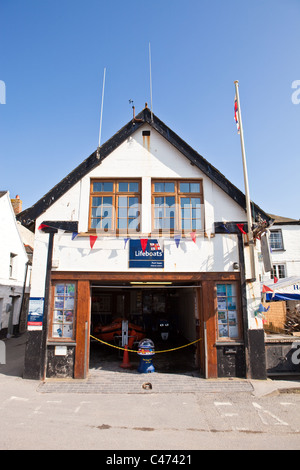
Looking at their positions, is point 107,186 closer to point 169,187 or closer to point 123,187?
point 123,187

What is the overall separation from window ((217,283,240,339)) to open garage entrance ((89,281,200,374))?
967 millimetres

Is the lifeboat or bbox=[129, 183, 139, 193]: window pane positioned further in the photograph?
the lifeboat

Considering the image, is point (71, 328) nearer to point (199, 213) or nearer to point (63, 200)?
point (63, 200)

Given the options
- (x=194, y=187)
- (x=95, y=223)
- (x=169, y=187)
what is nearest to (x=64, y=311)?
(x=95, y=223)

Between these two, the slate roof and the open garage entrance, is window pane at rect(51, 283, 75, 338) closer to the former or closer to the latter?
the open garage entrance

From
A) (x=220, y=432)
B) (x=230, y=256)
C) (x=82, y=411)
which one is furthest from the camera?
(x=230, y=256)

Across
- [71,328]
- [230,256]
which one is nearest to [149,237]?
[230,256]

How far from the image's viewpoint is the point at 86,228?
9.58 metres

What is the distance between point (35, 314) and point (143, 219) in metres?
4.44

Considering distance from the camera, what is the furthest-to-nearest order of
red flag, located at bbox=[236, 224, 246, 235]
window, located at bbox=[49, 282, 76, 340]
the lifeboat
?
the lifeboat < red flag, located at bbox=[236, 224, 246, 235] < window, located at bbox=[49, 282, 76, 340]

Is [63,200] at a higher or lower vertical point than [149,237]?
higher

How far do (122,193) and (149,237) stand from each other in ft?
5.87

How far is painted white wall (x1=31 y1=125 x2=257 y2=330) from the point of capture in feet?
30.5

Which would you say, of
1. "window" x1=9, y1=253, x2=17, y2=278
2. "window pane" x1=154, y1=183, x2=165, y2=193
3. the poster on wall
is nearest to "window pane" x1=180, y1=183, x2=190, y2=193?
"window pane" x1=154, y1=183, x2=165, y2=193
